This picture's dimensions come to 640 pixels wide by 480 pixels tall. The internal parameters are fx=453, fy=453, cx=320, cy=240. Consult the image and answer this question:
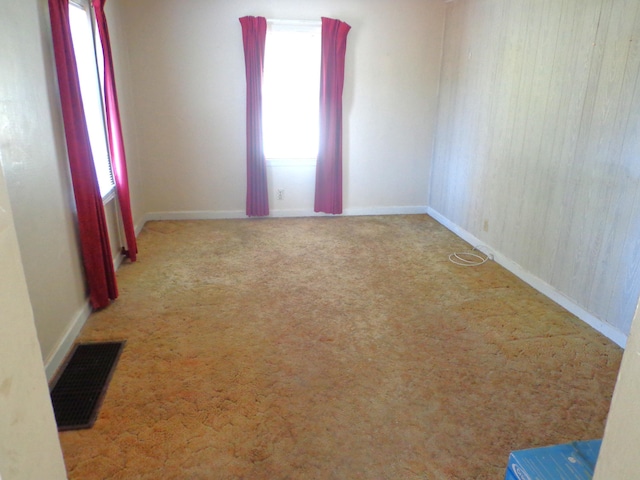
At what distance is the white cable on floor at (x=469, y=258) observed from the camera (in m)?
3.93

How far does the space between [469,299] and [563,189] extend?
3.27ft

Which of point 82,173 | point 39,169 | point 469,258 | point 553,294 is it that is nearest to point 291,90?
point 469,258

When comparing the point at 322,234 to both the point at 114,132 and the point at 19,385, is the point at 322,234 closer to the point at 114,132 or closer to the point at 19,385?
the point at 114,132

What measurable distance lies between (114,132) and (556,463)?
3.49 meters

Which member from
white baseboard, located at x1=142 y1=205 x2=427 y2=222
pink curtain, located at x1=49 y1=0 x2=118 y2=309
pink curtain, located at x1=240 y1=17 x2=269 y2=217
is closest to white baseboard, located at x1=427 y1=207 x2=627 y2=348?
white baseboard, located at x1=142 y1=205 x2=427 y2=222

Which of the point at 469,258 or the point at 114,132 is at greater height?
the point at 114,132

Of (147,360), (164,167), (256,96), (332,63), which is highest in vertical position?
(332,63)

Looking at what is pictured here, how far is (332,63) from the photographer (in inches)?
187

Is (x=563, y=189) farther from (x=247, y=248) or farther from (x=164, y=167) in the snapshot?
(x=164, y=167)

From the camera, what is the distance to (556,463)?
1.28 metres

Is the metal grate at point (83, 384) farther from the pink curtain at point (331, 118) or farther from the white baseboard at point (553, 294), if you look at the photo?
the pink curtain at point (331, 118)

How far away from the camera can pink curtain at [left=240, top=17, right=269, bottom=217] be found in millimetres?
4546

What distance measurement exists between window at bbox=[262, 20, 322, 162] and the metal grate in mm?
2997

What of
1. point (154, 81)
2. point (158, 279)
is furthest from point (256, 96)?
point (158, 279)
